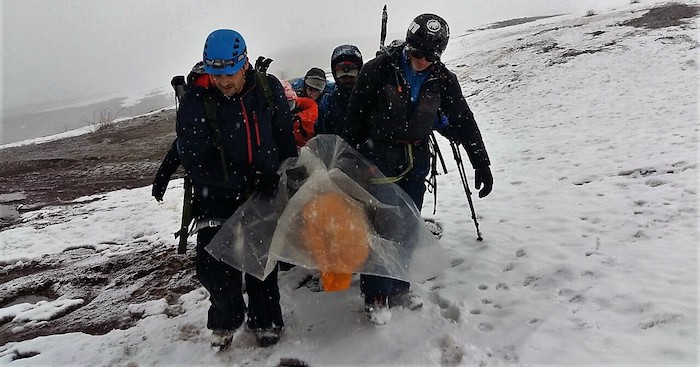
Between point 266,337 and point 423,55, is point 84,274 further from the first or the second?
point 423,55

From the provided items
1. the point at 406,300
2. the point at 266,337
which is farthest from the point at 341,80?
the point at 266,337

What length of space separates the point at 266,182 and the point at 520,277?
7.65 ft

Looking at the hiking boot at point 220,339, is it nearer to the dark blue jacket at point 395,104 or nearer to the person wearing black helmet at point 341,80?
the dark blue jacket at point 395,104

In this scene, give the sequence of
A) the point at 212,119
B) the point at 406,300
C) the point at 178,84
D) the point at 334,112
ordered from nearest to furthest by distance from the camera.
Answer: the point at 212,119 < the point at 178,84 < the point at 406,300 < the point at 334,112

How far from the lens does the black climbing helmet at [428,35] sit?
3.19 m

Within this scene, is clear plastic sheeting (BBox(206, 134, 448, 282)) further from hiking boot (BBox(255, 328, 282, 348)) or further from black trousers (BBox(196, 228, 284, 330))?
hiking boot (BBox(255, 328, 282, 348))

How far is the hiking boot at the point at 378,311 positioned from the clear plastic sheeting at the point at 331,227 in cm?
41

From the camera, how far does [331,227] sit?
291 centimetres

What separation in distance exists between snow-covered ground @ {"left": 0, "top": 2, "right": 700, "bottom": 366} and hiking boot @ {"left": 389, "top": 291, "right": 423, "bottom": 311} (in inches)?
3.2

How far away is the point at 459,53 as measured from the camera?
77.4 ft

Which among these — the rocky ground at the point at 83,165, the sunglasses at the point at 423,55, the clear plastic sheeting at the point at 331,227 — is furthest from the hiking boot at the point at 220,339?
the rocky ground at the point at 83,165

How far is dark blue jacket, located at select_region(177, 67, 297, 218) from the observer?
2.97m

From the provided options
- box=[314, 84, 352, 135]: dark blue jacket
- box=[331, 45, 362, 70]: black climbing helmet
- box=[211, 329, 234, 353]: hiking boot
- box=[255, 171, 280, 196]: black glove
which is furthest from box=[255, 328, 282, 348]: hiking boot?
box=[331, 45, 362, 70]: black climbing helmet

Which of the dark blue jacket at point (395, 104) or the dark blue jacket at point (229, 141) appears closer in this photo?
the dark blue jacket at point (229, 141)
